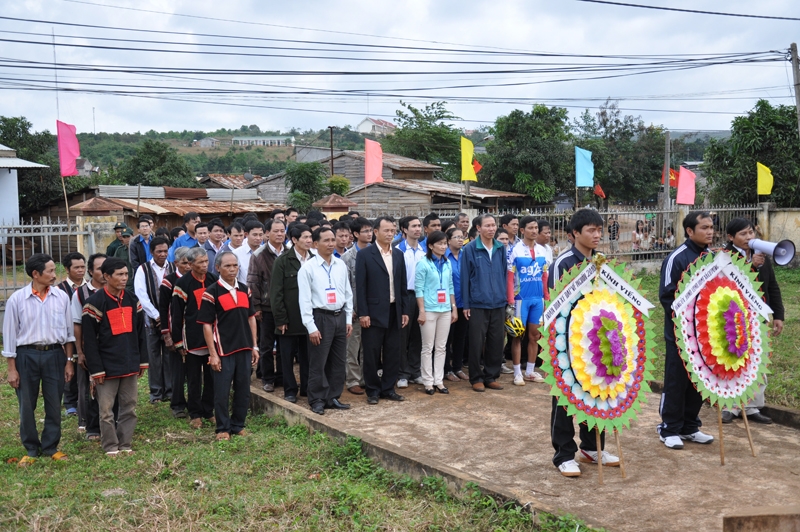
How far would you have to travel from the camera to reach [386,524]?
15.6 ft

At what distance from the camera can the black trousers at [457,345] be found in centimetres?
902

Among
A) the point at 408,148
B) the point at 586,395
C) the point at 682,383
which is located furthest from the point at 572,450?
the point at 408,148

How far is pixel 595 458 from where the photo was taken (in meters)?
5.84

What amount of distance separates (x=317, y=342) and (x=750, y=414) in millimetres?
4333

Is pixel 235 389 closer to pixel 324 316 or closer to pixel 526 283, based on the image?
pixel 324 316

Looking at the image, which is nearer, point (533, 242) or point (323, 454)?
point (323, 454)

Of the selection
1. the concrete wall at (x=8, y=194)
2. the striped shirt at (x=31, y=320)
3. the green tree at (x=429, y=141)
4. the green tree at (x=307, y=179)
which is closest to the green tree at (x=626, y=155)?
the green tree at (x=429, y=141)

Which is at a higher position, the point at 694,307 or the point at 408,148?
the point at 408,148

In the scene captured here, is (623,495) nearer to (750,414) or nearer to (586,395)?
(586,395)

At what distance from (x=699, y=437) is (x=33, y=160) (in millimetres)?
28637

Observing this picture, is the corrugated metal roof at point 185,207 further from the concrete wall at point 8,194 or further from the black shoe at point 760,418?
the black shoe at point 760,418

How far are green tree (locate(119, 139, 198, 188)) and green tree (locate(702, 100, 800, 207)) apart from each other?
71.3 ft

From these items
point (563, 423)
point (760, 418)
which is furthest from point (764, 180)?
point (563, 423)

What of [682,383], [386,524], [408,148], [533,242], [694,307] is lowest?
[386,524]
